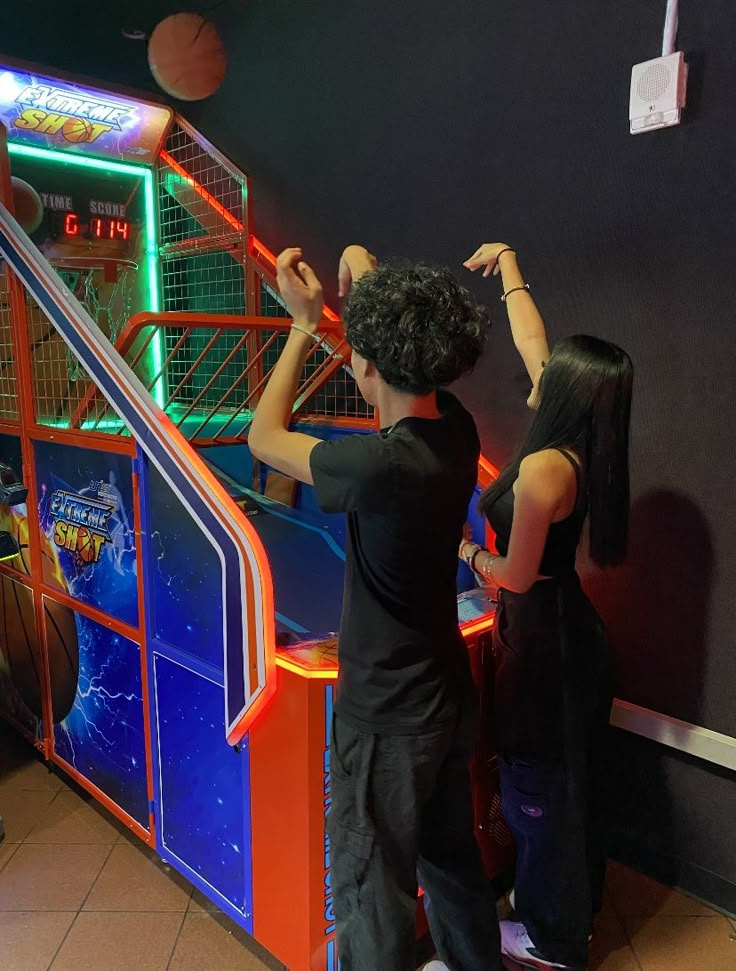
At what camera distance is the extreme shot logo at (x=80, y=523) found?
221cm

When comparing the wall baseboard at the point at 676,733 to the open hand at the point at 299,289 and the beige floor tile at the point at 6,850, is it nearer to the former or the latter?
the open hand at the point at 299,289

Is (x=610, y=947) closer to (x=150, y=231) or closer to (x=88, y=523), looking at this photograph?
(x=88, y=523)

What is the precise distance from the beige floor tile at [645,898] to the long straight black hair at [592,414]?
4.11 ft

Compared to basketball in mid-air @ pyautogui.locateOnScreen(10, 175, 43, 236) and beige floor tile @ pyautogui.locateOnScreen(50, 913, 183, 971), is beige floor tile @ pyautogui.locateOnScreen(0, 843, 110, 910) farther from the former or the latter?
basketball in mid-air @ pyautogui.locateOnScreen(10, 175, 43, 236)

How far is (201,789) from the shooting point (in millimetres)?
1945

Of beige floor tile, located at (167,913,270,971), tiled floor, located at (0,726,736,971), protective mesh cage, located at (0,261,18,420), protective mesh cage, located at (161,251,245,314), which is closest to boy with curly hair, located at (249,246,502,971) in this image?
beige floor tile, located at (167,913,270,971)

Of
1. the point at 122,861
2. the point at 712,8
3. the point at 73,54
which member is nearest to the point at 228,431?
the point at 122,861

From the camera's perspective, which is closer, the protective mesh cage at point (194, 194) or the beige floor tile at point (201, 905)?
the beige floor tile at point (201, 905)

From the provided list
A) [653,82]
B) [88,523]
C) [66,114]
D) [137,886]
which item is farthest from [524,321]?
[66,114]

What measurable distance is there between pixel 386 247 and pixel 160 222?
1.37 meters

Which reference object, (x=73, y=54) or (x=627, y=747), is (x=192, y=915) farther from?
(x=73, y=54)

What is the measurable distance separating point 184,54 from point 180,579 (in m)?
1.92

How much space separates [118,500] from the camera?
6.94 ft

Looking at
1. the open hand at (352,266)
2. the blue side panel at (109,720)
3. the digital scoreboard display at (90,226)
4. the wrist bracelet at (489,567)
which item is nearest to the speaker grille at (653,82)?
the open hand at (352,266)
